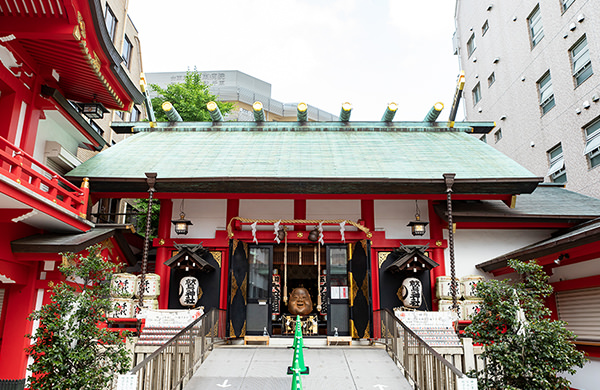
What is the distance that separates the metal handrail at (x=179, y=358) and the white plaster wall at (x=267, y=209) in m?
3.49

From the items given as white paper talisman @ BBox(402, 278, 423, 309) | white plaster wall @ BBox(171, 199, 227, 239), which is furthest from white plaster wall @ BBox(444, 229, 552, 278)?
white plaster wall @ BBox(171, 199, 227, 239)

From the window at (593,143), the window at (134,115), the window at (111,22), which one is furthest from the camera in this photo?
the window at (134,115)

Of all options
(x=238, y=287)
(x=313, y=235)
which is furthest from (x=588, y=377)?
(x=238, y=287)

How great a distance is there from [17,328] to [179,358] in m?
4.47

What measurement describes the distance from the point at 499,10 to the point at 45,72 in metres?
20.6

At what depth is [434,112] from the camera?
1600 cm

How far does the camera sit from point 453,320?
10.2 metres

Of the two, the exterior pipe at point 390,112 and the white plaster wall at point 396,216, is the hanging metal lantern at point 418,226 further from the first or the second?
the exterior pipe at point 390,112

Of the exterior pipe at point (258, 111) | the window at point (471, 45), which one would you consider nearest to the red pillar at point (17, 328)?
the exterior pipe at point (258, 111)

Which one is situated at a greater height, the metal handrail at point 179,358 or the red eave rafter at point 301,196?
the red eave rafter at point 301,196

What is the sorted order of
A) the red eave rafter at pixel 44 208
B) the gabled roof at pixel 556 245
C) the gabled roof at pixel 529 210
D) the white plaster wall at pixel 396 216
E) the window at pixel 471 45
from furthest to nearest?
the window at pixel 471 45, the white plaster wall at pixel 396 216, the gabled roof at pixel 529 210, the gabled roof at pixel 556 245, the red eave rafter at pixel 44 208

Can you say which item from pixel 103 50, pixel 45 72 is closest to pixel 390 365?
pixel 103 50

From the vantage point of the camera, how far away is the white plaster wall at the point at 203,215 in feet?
44.6

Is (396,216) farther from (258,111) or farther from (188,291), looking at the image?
(188,291)
